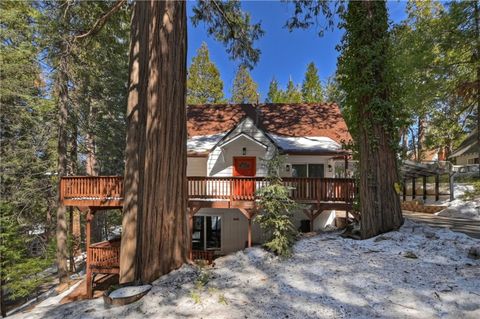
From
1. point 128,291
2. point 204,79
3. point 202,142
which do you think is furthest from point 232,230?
point 204,79

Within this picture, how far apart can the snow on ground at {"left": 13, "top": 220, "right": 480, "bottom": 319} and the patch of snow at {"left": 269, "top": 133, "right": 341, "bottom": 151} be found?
5943 mm

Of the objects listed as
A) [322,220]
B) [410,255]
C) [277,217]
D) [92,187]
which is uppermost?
[92,187]

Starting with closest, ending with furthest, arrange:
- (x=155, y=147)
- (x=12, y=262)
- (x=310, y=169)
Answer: (x=155, y=147) < (x=12, y=262) < (x=310, y=169)

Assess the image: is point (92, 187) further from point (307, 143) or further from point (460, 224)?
point (460, 224)

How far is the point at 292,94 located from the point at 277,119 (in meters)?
19.5

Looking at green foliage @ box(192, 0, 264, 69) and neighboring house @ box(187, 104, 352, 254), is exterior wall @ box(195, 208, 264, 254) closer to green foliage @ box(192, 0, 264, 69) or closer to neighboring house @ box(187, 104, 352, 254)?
neighboring house @ box(187, 104, 352, 254)

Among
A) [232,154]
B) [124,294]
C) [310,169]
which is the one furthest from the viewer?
[310,169]

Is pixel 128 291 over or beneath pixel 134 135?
beneath

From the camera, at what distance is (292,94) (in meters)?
32.7

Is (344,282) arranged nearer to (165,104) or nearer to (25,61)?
(165,104)

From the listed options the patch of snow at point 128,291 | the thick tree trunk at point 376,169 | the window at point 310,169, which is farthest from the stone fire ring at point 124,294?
the window at point 310,169

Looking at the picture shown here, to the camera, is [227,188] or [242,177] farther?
[227,188]

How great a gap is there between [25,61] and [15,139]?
382 cm

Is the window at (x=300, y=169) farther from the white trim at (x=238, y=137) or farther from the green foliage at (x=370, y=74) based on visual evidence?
the green foliage at (x=370, y=74)
